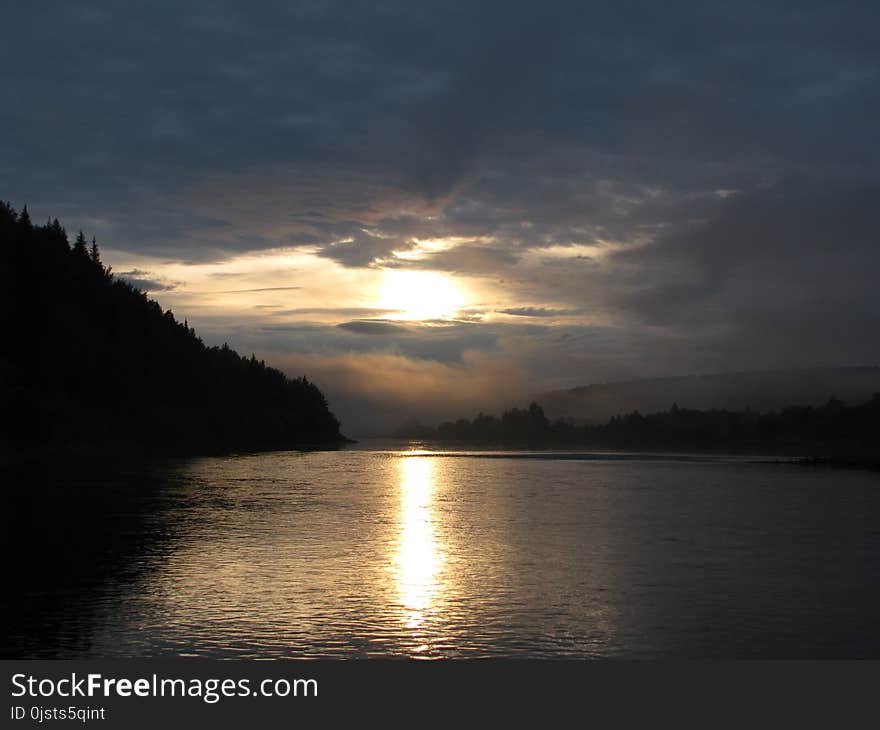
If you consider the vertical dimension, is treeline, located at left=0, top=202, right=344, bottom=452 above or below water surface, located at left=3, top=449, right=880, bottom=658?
above

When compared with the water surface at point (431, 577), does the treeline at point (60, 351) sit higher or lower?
higher

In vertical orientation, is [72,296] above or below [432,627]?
above

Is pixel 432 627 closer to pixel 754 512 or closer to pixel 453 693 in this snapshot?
pixel 453 693

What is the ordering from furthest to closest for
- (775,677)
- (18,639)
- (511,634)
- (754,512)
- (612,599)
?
(754,512), (612,599), (511,634), (18,639), (775,677)

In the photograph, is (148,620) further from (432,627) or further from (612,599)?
(612,599)

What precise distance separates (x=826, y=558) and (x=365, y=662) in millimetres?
29745

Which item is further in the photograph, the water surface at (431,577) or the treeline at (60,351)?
the treeline at (60,351)

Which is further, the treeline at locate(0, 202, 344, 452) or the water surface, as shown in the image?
the treeline at locate(0, 202, 344, 452)

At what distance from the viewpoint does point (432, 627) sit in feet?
86.0

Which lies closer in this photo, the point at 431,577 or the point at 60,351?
the point at 431,577

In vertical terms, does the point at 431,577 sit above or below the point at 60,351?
below

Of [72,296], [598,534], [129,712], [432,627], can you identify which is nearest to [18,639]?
[129,712]

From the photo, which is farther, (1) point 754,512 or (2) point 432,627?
(1) point 754,512

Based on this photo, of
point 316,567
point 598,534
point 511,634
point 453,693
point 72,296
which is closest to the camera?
point 453,693
